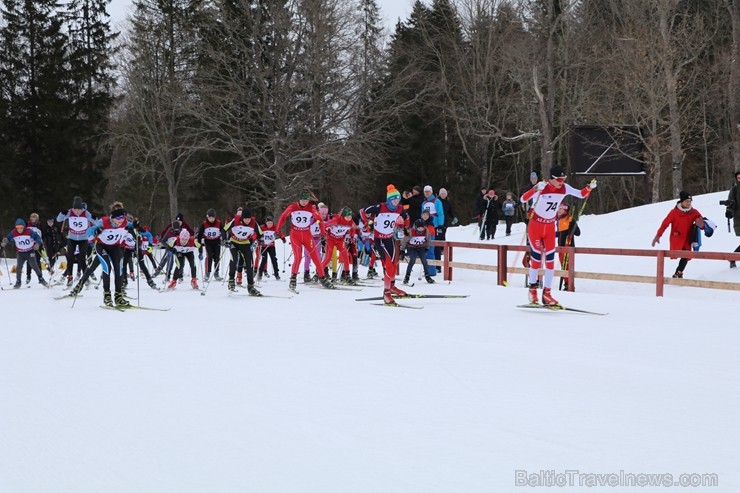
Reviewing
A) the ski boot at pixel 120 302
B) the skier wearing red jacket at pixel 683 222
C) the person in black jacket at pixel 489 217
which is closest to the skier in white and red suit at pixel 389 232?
the ski boot at pixel 120 302

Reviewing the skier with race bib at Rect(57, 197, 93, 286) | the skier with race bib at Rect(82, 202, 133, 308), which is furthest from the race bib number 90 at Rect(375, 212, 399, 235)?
the skier with race bib at Rect(57, 197, 93, 286)

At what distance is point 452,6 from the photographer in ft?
129

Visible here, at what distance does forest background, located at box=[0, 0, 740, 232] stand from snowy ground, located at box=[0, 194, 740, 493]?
54.8 feet

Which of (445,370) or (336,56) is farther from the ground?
(336,56)

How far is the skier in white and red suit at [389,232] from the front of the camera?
12.5m

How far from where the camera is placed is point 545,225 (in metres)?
11.3

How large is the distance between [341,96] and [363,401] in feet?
92.8

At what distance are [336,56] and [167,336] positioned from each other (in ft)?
82.2

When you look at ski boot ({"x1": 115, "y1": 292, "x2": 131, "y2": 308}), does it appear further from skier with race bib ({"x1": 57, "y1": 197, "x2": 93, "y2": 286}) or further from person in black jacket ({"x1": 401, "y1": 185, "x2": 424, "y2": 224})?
person in black jacket ({"x1": 401, "y1": 185, "x2": 424, "y2": 224})

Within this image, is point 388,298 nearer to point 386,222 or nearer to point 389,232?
point 389,232

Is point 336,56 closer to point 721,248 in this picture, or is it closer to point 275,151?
point 275,151

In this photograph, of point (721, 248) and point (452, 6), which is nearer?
point (721, 248)

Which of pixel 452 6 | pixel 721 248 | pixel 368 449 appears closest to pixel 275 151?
pixel 452 6

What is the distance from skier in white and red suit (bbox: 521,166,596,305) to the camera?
36.7 feet
